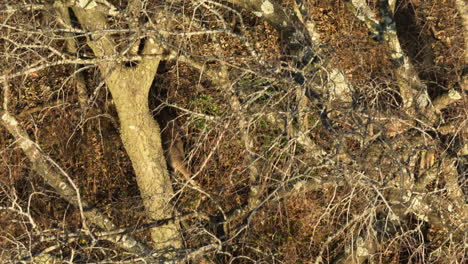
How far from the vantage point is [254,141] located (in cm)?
693

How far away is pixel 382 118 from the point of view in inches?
229

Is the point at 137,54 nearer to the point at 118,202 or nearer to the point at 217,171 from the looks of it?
the point at 217,171

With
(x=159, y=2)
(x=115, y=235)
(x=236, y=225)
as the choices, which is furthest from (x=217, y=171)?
(x=159, y=2)

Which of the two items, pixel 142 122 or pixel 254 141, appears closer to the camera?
pixel 254 141

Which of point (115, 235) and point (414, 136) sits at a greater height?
point (414, 136)

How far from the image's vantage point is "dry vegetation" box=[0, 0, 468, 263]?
19.2ft

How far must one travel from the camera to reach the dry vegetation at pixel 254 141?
19.2 ft

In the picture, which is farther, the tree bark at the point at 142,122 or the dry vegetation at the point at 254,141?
the tree bark at the point at 142,122

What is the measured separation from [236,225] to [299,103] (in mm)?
2177

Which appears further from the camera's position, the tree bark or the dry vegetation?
the tree bark


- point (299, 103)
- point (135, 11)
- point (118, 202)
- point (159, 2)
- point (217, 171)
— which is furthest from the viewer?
point (118, 202)

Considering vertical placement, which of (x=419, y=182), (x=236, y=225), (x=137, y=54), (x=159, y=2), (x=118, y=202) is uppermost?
(x=159, y=2)

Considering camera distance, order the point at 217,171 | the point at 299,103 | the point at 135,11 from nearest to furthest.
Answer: the point at 299,103 < the point at 135,11 < the point at 217,171

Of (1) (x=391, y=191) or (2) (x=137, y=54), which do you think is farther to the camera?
(2) (x=137, y=54)
